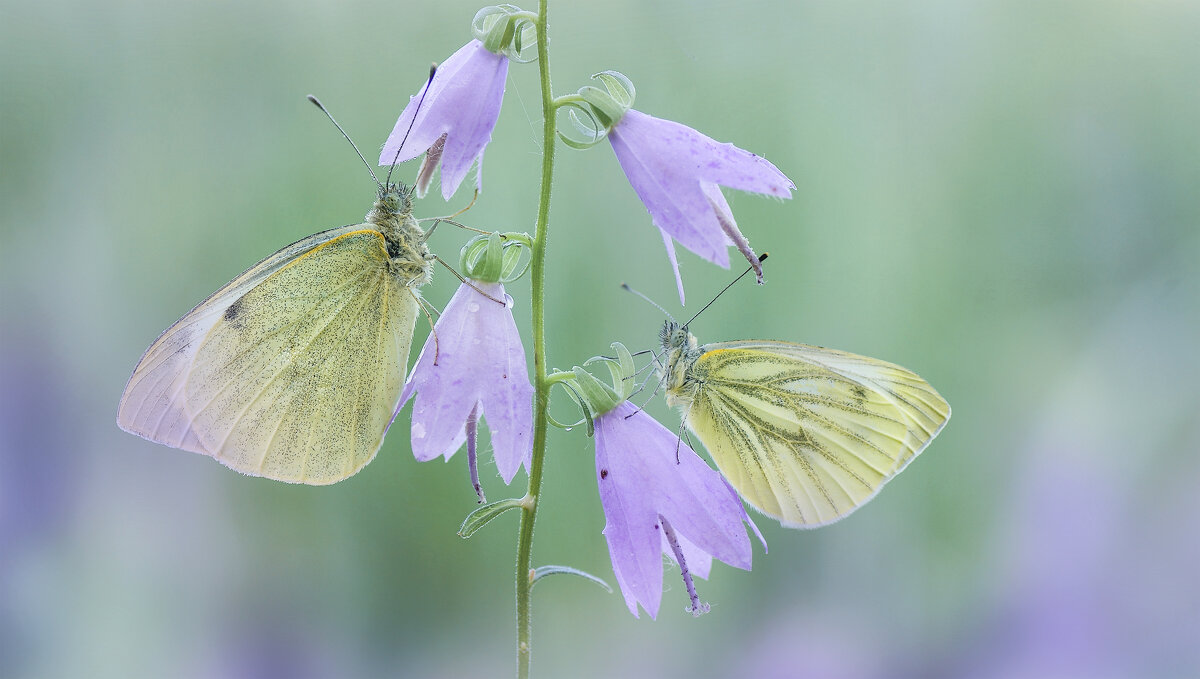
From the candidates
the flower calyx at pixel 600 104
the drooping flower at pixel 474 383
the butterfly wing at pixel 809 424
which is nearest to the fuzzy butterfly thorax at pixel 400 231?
the drooping flower at pixel 474 383

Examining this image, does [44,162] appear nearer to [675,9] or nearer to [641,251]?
[641,251]

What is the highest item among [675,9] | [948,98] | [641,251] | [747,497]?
[675,9]

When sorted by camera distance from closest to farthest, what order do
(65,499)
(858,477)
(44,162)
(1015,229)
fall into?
(858,477)
(65,499)
(44,162)
(1015,229)

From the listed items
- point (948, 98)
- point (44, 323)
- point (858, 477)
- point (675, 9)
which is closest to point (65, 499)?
point (44, 323)

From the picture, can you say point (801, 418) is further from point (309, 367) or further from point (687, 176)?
point (309, 367)

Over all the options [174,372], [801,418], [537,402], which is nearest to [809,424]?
[801,418]

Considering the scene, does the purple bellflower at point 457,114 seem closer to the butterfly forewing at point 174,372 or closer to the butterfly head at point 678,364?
the butterfly forewing at point 174,372

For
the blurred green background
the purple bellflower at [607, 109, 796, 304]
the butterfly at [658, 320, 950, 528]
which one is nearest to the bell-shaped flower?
the purple bellflower at [607, 109, 796, 304]

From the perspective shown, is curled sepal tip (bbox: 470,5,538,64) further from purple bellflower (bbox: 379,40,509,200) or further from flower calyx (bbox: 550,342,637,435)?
flower calyx (bbox: 550,342,637,435)
